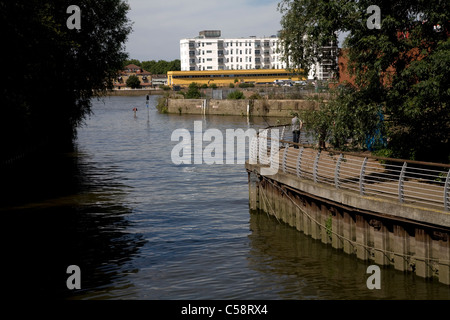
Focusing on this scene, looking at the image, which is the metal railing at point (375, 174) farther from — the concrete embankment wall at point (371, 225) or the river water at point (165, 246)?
the river water at point (165, 246)

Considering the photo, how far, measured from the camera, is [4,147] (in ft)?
124

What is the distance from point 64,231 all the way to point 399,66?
1397 cm

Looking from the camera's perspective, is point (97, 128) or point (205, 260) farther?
point (97, 128)

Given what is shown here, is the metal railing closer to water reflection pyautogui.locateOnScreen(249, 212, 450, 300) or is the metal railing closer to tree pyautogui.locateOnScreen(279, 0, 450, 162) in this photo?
tree pyautogui.locateOnScreen(279, 0, 450, 162)

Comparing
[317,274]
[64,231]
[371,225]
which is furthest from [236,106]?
[371,225]

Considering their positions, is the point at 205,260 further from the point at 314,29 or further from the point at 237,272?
the point at 314,29

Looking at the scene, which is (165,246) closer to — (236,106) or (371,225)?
(371,225)

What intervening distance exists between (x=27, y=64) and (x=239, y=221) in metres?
13.0

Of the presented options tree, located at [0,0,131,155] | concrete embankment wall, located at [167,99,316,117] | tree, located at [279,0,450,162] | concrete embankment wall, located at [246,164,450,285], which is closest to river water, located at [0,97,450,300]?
concrete embankment wall, located at [246,164,450,285]

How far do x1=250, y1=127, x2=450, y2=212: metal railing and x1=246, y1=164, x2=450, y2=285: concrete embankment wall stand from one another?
0.42 meters

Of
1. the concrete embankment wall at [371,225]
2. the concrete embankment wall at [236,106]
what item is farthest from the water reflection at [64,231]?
the concrete embankment wall at [236,106]

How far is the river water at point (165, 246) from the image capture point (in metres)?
17.8

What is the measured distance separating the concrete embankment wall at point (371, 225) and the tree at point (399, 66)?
11.2 ft
